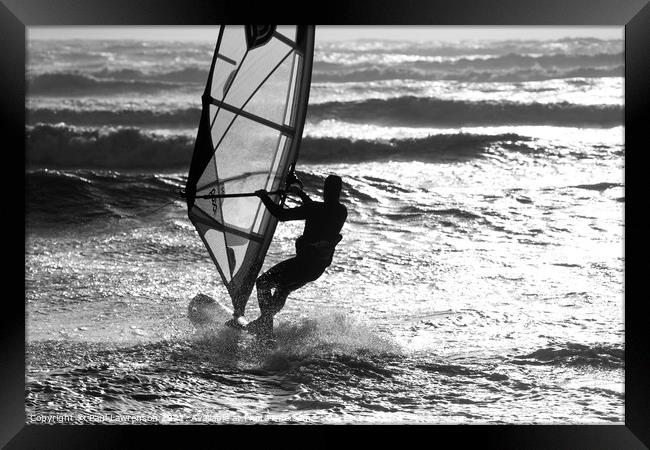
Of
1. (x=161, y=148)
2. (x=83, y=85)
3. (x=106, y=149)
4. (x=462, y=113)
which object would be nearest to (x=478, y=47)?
(x=462, y=113)

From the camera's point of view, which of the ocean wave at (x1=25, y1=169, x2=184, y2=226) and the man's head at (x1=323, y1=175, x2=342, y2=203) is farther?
the ocean wave at (x1=25, y1=169, x2=184, y2=226)

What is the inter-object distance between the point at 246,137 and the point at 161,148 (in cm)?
758

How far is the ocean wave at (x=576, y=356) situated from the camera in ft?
16.3

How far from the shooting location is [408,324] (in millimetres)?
6359

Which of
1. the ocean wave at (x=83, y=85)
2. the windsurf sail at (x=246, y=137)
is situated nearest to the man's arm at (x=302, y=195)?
the windsurf sail at (x=246, y=137)

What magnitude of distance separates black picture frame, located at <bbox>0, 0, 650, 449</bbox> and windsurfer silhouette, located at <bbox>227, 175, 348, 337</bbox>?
0.91 metres

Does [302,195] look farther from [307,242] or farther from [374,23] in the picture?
[374,23]

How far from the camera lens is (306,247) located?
408cm

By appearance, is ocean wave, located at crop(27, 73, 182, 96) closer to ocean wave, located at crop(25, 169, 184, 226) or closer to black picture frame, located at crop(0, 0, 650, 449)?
ocean wave, located at crop(25, 169, 184, 226)

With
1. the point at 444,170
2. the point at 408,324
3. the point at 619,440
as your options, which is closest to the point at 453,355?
the point at 408,324

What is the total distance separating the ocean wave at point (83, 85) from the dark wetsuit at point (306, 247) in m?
11.5

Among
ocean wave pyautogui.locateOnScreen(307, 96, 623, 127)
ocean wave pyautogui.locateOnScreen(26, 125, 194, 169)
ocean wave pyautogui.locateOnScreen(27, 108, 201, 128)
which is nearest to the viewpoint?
ocean wave pyautogui.locateOnScreen(26, 125, 194, 169)

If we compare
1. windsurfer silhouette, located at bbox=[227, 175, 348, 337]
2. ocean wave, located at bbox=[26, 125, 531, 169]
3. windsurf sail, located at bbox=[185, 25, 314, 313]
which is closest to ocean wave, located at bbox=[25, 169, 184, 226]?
ocean wave, located at bbox=[26, 125, 531, 169]

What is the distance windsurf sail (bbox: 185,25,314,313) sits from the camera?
4.26 meters
